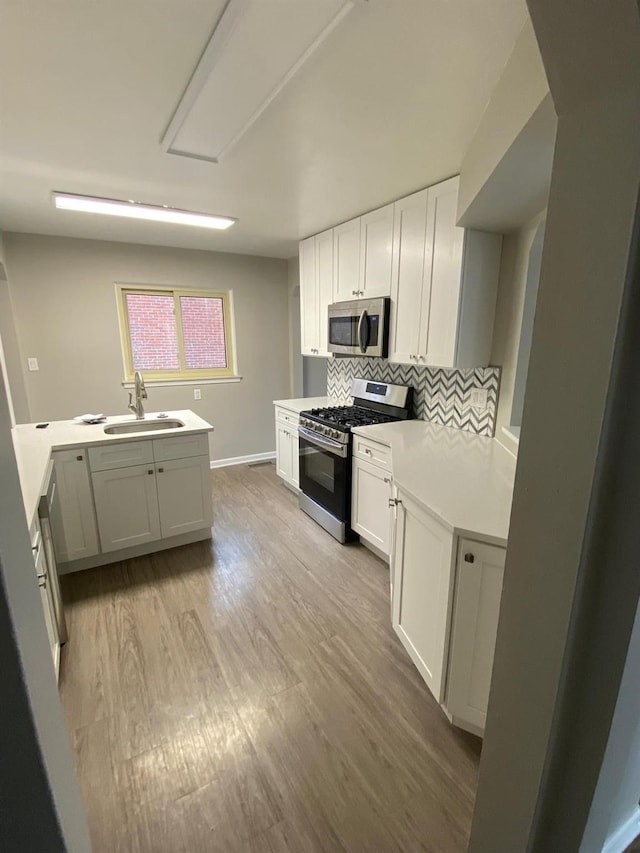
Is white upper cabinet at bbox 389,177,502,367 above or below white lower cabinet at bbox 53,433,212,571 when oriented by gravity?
above

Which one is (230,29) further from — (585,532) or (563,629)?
(563,629)

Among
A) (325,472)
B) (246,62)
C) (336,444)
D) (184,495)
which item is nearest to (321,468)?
(325,472)

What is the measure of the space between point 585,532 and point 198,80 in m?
1.75

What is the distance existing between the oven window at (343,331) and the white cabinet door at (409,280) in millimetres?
380

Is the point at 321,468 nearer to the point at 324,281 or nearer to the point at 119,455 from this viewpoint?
the point at 119,455

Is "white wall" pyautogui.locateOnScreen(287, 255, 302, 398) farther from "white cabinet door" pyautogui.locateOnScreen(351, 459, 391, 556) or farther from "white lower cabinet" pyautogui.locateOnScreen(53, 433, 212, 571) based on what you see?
"white cabinet door" pyautogui.locateOnScreen(351, 459, 391, 556)

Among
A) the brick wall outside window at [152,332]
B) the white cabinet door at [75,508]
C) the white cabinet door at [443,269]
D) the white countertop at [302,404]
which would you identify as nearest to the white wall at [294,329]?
the white countertop at [302,404]

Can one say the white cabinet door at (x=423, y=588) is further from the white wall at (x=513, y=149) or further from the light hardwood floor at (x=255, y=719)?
the white wall at (x=513, y=149)

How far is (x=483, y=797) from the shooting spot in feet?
3.03

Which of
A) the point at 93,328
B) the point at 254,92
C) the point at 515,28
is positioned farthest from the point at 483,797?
the point at 93,328

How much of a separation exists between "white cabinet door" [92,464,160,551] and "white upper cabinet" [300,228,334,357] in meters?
1.84

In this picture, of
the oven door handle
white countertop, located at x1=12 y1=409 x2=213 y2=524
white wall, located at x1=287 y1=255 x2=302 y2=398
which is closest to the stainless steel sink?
white countertop, located at x1=12 y1=409 x2=213 y2=524

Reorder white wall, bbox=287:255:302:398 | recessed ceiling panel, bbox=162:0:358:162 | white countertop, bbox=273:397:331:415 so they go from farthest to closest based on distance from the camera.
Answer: white wall, bbox=287:255:302:398 < white countertop, bbox=273:397:331:415 < recessed ceiling panel, bbox=162:0:358:162

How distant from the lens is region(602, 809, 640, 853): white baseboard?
1.08 m
